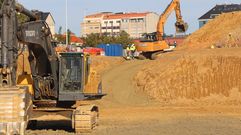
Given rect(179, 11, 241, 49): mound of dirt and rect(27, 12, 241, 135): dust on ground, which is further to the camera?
rect(179, 11, 241, 49): mound of dirt

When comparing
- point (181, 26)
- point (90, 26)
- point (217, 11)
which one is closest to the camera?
point (181, 26)

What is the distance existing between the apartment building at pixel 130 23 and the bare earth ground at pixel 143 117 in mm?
126779

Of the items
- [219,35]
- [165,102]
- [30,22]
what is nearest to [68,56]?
[30,22]

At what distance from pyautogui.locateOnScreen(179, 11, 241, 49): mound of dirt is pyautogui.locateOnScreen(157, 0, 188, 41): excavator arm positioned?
22.4 feet

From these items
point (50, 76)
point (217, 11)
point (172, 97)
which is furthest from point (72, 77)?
point (217, 11)

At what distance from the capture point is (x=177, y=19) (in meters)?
38.3

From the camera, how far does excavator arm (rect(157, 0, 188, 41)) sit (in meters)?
37.9

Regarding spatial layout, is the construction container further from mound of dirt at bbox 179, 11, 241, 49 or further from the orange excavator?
the orange excavator

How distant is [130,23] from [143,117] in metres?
145

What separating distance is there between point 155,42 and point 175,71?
6.87 metres

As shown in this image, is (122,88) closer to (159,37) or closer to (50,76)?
(159,37)

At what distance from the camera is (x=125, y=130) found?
1709 centimetres

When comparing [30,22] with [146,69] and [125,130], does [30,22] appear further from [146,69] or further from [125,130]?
[146,69]

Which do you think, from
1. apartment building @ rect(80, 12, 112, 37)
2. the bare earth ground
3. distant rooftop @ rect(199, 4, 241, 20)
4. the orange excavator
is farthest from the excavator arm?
apartment building @ rect(80, 12, 112, 37)
